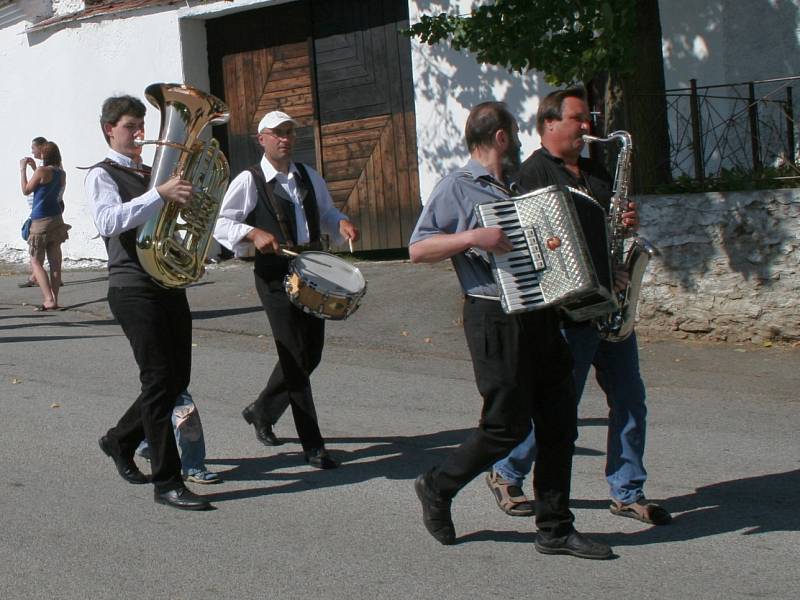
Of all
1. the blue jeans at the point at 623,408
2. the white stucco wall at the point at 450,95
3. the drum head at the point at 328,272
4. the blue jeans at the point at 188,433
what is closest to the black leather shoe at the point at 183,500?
the blue jeans at the point at 188,433

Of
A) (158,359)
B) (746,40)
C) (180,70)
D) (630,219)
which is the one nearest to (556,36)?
(746,40)

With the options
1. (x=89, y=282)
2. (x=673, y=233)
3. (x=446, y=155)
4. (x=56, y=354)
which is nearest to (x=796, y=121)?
(x=673, y=233)

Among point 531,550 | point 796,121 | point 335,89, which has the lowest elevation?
point 531,550

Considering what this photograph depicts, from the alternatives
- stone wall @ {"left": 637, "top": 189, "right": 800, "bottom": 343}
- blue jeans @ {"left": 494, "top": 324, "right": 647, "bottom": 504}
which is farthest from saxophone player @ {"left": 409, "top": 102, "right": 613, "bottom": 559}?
stone wall @ {"left": 637, "top": 189, "right": 800, "bottom": 343}

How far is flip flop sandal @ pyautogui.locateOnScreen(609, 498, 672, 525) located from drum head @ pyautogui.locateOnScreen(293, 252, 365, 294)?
1.75 meters

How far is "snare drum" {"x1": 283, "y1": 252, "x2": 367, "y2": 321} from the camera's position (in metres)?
5.89

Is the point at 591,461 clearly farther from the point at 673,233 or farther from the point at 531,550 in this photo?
the point at 673,233

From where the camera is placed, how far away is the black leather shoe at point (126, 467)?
5926 millimetres

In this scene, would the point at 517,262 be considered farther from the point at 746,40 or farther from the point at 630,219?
the point at 746,40

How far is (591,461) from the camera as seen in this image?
618 cm

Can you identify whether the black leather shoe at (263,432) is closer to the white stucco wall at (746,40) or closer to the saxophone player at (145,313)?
the saxophone player at (145,313)

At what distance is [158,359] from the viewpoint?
5430 mm

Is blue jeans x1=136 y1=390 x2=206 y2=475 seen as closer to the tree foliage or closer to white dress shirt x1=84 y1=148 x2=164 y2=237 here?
white dress shirt x1=84 y1=148 x2=164 y2=237

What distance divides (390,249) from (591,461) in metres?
8.29
